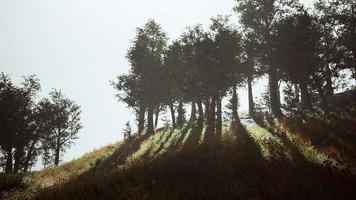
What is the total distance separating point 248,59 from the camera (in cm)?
3519

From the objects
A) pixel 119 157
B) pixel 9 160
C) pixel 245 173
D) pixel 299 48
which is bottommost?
pixel 9 160

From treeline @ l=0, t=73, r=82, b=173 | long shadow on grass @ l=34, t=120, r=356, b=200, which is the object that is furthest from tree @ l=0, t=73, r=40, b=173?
long shadow on grass @ l=34, t=120, r=356, b=200

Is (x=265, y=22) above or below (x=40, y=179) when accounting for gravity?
above

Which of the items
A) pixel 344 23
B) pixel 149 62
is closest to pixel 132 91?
pixel 149 62

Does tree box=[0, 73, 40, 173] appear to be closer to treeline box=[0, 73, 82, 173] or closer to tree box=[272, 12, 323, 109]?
treeline box=[0, 73, 82, 173]

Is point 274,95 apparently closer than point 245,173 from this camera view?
No

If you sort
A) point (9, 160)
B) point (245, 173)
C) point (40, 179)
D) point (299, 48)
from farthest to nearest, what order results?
point (9, 160), point (299, 48), point (40, 179), point (245, 173)

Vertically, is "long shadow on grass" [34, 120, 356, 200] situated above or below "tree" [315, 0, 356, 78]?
below

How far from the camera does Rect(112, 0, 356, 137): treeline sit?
2964 cm

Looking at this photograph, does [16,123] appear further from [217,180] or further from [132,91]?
[217,180]

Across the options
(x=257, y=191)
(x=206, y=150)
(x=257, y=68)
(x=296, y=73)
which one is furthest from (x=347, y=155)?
(x=257, y=68)

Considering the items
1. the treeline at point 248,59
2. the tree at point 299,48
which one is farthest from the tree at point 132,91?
the tree at point 299,48

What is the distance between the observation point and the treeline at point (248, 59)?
97.2 feet

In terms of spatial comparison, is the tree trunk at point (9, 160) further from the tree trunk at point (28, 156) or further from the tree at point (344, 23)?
the tree at point (344, 23)
